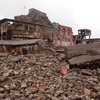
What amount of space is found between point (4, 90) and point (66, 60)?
233 cm

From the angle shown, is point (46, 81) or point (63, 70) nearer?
point (46, 81)

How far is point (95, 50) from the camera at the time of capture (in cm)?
581

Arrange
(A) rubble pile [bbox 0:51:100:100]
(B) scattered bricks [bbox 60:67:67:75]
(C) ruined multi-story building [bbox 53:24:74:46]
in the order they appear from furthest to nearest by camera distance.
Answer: (C) ruined multi-story building [bbox 53:24:74:46], (B) scattered bricks [bbox 60:67:67:75], (A) rubble pile [bbox 0:51:100:100]

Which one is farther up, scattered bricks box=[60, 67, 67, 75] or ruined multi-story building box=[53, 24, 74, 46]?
ruined multi-story building box=[53, 24, 74, 46]

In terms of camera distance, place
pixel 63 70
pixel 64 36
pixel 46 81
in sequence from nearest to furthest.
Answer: pixel 46 81
pixel 63 70
pixel 64 36

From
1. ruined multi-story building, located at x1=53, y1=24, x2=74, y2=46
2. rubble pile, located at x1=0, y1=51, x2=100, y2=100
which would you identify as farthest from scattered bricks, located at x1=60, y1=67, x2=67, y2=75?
ruined multi-story building, located at x1=53, y1=24, x2=74, y2=46

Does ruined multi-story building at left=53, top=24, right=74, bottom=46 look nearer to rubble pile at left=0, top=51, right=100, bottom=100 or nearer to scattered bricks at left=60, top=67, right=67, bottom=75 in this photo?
rubble pile at left=0, top=51, right=100, bottom=100

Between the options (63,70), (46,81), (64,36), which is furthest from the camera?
(64,36)

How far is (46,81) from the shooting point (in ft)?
15.5

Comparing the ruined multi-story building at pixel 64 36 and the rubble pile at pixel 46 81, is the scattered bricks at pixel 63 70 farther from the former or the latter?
the ruined multi-story building at pixel 64 36

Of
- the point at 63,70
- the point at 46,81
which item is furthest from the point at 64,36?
the point at 46,81

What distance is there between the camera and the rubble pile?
164 inches

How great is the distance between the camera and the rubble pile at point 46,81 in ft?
13.7

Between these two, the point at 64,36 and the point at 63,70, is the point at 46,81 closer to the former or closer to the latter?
the point at 63,70
